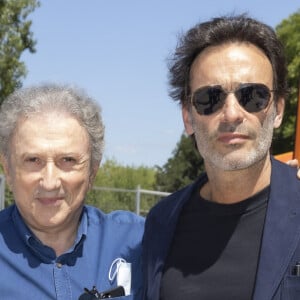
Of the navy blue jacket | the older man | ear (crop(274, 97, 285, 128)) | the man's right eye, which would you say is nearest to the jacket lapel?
the navy blue jacket

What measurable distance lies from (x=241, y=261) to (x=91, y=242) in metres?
0.70

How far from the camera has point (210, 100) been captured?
293 cm

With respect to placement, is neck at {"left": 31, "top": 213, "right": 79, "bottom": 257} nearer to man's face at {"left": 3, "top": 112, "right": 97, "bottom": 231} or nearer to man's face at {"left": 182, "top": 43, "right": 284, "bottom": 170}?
man's face at {"left": 3, "top": 112, "right": 97, "bottom": 231}

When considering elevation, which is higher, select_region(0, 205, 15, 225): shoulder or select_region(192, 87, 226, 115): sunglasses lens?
select_region(192, 87, 226, 115): sunglasses lens

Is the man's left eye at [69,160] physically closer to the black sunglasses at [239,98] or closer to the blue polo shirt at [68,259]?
the blue polo shirt at [68,259]

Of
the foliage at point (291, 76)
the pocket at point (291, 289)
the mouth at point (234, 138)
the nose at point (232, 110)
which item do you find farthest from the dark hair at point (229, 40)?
the foliage at point (291, 76)

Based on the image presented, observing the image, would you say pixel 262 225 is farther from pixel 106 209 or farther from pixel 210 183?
pixel 106 209

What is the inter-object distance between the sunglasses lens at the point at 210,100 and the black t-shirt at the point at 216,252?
416 mm

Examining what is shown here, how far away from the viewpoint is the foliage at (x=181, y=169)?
1179 inches

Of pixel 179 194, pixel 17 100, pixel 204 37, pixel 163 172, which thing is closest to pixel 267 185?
pixel 179 194

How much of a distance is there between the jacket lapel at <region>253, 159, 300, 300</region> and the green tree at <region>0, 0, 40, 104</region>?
15.5 m

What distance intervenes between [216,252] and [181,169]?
27.6m

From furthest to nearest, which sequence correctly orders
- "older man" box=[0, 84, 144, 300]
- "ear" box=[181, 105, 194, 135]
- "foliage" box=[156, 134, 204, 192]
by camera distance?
"foliage" box=[156, 134, 204, 192] < "ear" box=[181, 105, 194, 135] < "older man" box=[0, 84, 144, 300]

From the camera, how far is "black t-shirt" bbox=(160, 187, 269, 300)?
2793mm
